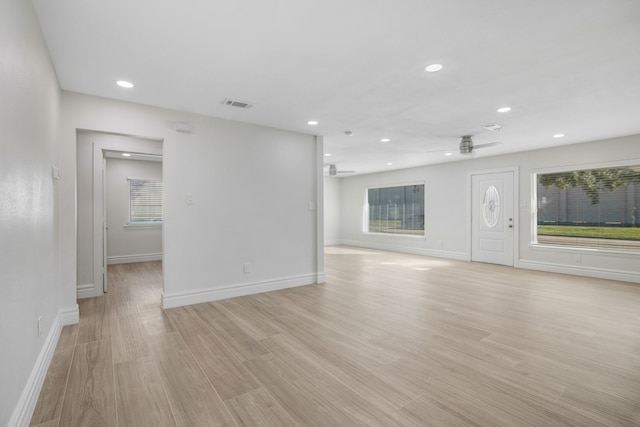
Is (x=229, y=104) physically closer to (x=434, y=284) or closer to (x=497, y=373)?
(x=497, y=373)

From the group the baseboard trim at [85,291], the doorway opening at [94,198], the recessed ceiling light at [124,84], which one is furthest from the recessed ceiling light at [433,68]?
the baseboard trim at [85,291]

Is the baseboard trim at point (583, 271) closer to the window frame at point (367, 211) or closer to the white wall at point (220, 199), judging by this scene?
the window frame at point (367, 211)

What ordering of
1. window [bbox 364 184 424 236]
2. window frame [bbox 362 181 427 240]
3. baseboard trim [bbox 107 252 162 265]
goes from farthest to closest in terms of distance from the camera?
window [bbox 364 184 424 236] < window frame [bbox 362 181 427 240] < baseboard trim [bbox 107 252 162 265]

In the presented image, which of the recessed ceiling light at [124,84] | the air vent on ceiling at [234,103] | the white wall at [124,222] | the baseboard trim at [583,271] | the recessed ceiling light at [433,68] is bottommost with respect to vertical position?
the baseboard trim at [583,271]

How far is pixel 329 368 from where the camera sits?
2469 millimetres

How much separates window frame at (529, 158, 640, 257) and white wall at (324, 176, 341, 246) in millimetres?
6157

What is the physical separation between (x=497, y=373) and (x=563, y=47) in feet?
8.73

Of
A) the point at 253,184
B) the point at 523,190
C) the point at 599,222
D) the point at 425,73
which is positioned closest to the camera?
the point at 425,73

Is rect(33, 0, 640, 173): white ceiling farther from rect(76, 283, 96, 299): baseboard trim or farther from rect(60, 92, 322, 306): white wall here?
rect(76, 283, 96, 299): baseboard trim

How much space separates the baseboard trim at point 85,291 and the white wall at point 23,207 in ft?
6.57

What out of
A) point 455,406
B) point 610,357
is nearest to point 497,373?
point 455,406

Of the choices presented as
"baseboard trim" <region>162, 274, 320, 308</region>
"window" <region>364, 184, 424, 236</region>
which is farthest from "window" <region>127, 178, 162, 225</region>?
"window" <region>364, 184, 424, 236</region>

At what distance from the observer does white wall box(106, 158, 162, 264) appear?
7254 millimetres

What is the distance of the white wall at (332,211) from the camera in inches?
433
